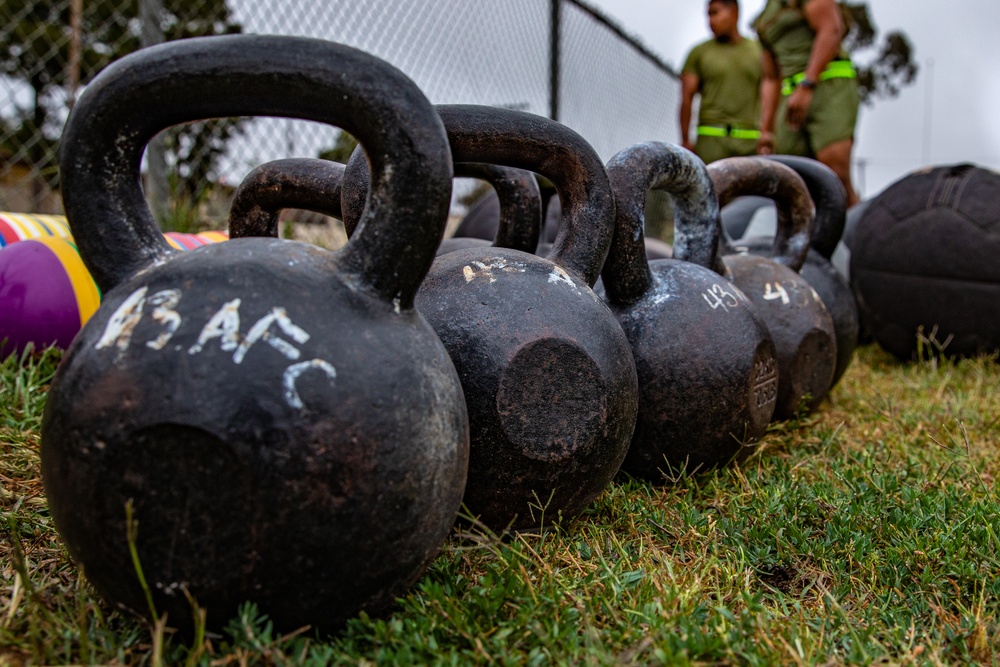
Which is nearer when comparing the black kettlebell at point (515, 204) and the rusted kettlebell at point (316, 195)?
the rusted kettlebell at point (316, 195)

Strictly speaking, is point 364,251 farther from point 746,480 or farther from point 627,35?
point 627,35

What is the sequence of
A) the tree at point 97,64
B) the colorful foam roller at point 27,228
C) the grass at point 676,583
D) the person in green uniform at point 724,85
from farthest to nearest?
the person in green uniform at point 724,85 < the tree at point 97,64 < the colorful foam roller at point 27,228 < the grass at point 676,583

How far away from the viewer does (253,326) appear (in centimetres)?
138

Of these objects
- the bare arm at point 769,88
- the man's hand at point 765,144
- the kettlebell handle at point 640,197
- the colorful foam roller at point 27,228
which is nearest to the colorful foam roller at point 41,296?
the colorful foam roller at point 27,228

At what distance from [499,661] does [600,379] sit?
29.1 inches

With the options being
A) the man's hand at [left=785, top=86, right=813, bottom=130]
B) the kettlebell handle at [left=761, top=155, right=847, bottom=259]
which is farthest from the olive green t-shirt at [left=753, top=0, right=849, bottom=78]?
the kettlebell handle at [left=761, top=155, right=847, bottom=259]

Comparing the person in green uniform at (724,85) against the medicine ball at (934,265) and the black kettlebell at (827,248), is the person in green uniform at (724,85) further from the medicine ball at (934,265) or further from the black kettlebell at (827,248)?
the black kettlebell at (827,248)

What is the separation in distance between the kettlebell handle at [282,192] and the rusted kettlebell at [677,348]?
888 mm

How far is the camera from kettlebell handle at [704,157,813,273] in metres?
3.13

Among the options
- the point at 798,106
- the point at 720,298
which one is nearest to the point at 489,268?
the point at 720,298

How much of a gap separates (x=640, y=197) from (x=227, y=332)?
1.50 metres

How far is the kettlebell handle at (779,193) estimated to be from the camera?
10.3 feet

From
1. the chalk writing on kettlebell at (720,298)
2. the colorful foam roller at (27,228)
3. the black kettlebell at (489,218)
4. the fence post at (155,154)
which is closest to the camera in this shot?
the chalk writing on kettlebell at (720,298)

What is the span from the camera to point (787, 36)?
668 centimetres
